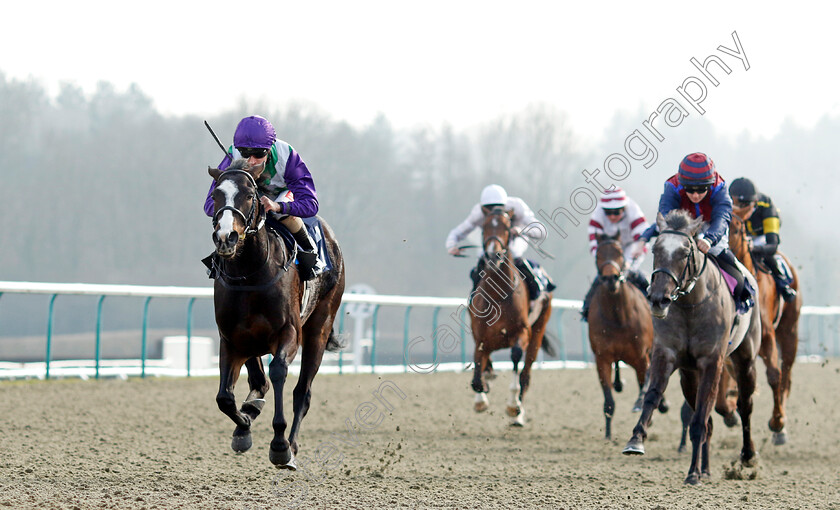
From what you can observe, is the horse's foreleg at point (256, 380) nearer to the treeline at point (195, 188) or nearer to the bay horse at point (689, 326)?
the bay horse at point (689, 326)

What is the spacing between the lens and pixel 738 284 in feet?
21.6

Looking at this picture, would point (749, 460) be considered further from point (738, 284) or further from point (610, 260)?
point (610, 260)

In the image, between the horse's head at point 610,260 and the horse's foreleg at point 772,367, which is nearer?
the horse's foreleg at point 772,367

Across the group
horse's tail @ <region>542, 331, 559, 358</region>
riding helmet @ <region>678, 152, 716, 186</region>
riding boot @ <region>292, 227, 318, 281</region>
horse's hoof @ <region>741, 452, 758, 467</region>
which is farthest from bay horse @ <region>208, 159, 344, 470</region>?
horse's tail @ <region>542, 331, 559, 358</region>

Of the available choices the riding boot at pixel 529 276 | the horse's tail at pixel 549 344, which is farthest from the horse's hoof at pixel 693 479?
the horse's tail at pixel 549 344

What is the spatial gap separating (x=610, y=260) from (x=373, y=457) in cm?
289

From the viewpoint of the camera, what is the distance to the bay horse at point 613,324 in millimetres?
8609

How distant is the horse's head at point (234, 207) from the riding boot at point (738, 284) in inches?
136

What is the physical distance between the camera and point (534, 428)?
953cm

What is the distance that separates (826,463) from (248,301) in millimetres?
5088

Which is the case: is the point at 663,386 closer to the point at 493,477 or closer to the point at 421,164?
the point at 493,477

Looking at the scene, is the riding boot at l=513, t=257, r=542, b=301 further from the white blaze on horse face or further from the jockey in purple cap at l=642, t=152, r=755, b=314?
the white blaze on horse face

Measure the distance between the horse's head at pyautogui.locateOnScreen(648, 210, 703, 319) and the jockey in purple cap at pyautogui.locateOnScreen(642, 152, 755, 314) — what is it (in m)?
0.25

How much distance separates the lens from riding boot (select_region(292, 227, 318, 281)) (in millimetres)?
5449
